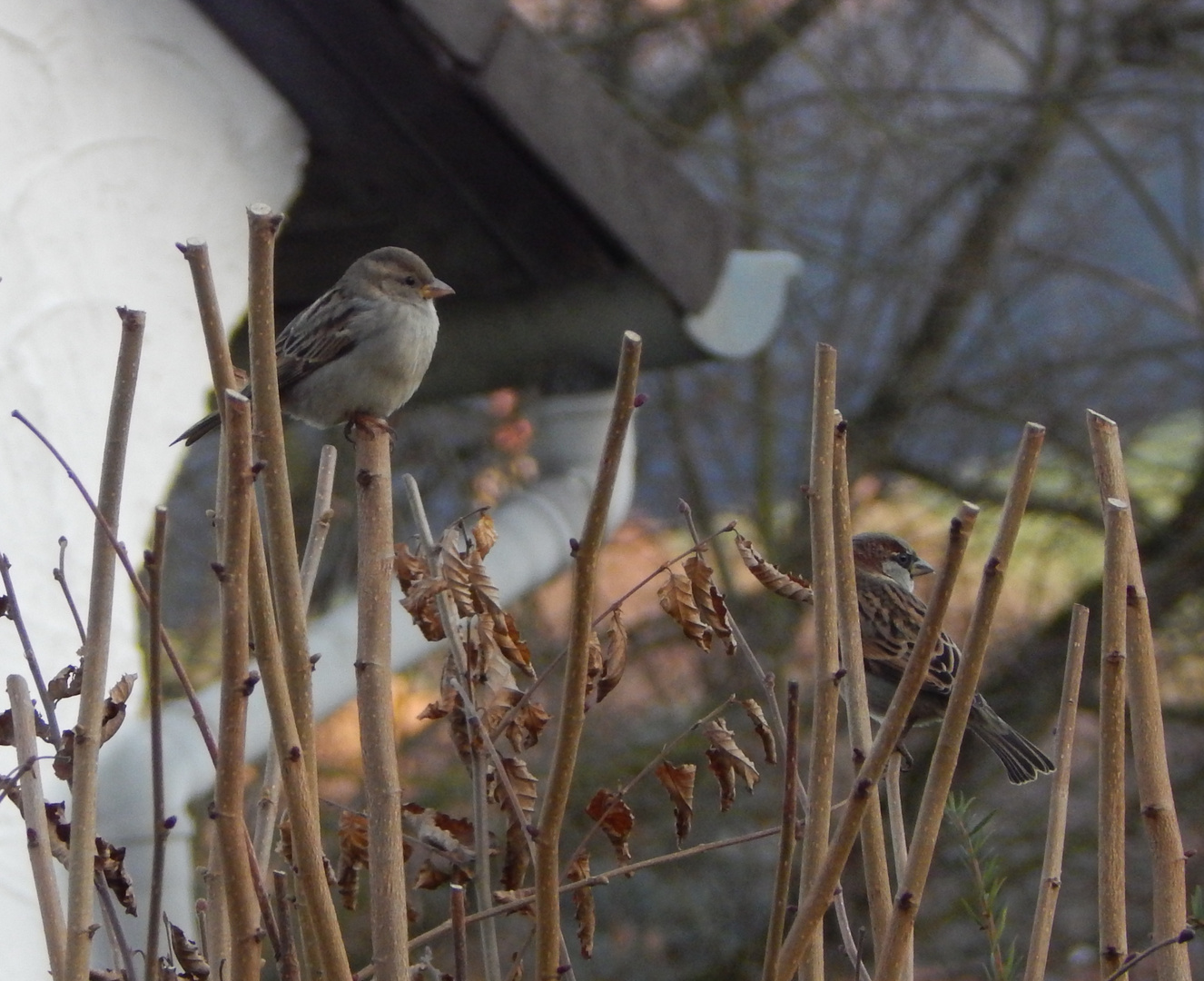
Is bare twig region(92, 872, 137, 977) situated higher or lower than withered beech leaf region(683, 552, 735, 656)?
lower

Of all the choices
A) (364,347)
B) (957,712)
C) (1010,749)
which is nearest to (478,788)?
(957,712)

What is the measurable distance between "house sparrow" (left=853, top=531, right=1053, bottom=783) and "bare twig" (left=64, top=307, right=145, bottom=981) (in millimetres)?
2025

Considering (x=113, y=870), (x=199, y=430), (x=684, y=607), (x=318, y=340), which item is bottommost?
(x=113, y=870)

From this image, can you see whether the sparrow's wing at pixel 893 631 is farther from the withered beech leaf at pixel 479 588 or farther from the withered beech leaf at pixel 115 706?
the withered beech leaf at pixel 115 706

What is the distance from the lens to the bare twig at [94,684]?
44.0 inches

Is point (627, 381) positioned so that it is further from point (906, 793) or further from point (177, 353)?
point (906, 793)

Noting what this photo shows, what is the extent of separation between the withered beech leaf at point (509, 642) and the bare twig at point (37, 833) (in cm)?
37

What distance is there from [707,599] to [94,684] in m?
0.47

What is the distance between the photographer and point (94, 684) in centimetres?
116

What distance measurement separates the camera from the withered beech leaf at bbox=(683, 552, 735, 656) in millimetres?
1279

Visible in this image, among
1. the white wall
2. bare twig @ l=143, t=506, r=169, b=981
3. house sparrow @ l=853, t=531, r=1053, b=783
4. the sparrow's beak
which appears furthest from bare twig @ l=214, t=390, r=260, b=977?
house sparrow @ l=853, t=531, r=1053, b=783

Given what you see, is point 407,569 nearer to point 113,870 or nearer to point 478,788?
point 478,788

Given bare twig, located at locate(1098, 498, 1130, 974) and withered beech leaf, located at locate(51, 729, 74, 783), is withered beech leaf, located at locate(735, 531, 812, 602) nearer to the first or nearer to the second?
bare twig, located at locate(1098, 498, 1130, 974)

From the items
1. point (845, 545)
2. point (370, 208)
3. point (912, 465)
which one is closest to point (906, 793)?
point (912, 465)
